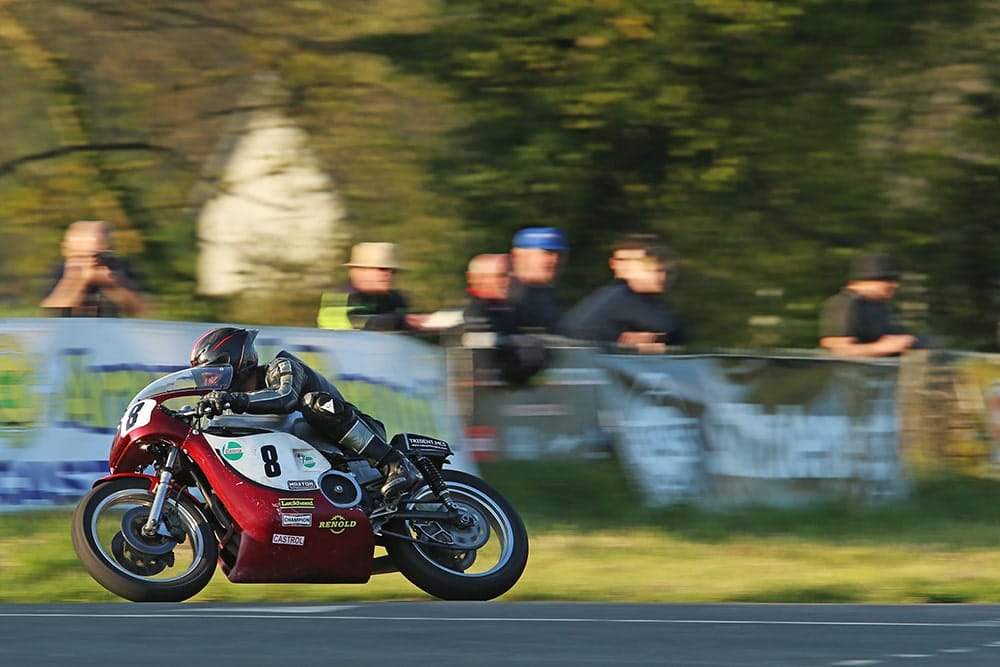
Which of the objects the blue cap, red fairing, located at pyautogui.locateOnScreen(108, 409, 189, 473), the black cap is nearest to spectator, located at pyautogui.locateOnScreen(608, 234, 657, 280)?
the blue cap

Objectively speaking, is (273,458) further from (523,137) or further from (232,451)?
(523,137)

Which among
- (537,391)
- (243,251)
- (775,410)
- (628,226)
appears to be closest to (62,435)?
(537,391)

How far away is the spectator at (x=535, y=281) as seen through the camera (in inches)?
488

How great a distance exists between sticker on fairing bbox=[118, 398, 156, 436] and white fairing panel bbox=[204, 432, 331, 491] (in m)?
0.30

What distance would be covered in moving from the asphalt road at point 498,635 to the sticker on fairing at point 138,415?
0.91m

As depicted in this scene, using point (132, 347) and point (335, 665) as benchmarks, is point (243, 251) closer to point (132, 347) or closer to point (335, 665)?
point (132, 347)

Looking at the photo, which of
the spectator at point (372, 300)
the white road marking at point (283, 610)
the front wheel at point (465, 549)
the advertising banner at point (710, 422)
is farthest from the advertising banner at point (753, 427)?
the white road marking at point (283, 610)

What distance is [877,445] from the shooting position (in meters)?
12.8

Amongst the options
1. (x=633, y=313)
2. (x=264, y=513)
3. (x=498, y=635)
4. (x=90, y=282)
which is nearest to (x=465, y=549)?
(x=264, y=513)

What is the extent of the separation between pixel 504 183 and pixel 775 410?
5.26m

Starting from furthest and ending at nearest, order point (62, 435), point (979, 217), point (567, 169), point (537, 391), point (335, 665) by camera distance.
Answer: point (979, 217)
point (567, 169)
point (537, 391)
point (62, 435)
point (335, 665)

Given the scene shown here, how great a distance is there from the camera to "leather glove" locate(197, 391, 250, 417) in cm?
926

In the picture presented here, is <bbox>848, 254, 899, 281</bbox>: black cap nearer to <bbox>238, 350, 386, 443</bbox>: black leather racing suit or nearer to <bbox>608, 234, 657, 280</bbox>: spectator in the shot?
<bbox>608, 234, 657, 280</bbox>: spectator

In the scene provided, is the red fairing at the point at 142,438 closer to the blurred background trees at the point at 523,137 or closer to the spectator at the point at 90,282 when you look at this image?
the spectator at the point at 90,282
